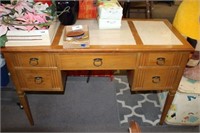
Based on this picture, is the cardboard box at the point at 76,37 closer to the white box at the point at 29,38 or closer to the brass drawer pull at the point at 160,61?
the white box at the point at 29,38

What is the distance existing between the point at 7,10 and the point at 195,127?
5.36ft

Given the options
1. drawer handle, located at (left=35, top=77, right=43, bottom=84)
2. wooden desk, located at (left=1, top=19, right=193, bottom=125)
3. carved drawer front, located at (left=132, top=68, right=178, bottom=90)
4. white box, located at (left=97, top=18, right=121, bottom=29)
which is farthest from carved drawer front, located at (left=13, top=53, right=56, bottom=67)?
carved drawer front, located at (left=132, top=68, right=178, bottom=90)

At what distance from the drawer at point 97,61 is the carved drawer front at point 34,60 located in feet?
0.19

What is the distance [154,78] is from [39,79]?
2.40ft

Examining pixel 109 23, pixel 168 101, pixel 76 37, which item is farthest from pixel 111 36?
pixel 168 101

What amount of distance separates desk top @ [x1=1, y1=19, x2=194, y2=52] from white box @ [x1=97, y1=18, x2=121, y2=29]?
0.09 feet

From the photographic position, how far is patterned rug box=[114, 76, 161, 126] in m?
A: 1.51

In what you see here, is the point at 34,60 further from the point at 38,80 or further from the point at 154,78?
the point at 154,78

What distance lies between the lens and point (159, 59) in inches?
40.8

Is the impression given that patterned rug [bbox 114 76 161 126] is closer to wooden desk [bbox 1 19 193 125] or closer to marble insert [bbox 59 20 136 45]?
wooden desk [bbox 1 19 193 125]

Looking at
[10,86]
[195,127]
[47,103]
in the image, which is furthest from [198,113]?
[10,86]

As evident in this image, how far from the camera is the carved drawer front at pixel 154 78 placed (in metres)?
1.09

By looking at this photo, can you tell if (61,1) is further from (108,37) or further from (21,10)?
(108,37)

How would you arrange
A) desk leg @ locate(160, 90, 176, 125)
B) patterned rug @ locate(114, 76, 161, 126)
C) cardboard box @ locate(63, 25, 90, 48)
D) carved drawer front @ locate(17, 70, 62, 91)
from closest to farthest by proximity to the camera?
1. cardboard box @ locate(63, 25, 90, 48)
2. carved drawer front @ locate(17, 70, 62, 91)
3. desk leg @ locate(160, 90, 176, 125)
4. patterned rug @ locate(114, 76, 161, 126)
